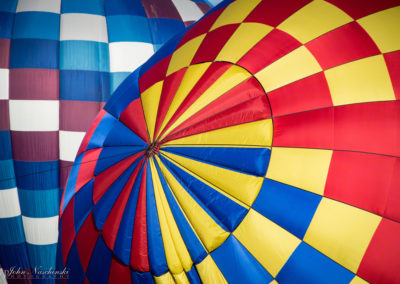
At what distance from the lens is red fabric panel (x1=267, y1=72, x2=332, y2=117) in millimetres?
1682

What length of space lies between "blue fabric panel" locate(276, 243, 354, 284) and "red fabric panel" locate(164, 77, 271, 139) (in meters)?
0.85

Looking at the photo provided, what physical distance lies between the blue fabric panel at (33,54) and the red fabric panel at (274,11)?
2.46 m

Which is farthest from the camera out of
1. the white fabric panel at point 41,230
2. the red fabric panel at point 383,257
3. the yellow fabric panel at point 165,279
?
the white fabric panel at point 41,230

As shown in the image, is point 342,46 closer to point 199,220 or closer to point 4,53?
point 199,220

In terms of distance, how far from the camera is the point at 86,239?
216cm

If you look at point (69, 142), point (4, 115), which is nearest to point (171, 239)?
point (69, 142)

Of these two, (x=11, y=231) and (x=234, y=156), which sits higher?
(x=234, y=156)

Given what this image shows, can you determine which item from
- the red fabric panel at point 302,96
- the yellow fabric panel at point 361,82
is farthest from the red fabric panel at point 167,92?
the yellow fabric panel at point 361,82

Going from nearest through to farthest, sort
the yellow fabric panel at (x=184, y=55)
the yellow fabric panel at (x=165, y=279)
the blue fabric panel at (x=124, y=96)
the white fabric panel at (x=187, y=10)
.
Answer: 1. the yellow fabric panel at (x=165, y=279)
2. the yellow fabric panel at (x=184, y=55)
3. the blue fabric panel at (x=124, y=96)
4. the white fabric panel at (x=187, y=10)

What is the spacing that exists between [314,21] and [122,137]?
1.42 metres

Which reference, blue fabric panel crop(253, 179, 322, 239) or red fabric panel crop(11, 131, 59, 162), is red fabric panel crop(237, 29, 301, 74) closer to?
blue fabric panel crop(253, 179, 322, 239)

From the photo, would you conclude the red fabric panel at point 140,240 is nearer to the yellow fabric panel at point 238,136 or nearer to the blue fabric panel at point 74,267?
the yellow fabric panel at point 238,136

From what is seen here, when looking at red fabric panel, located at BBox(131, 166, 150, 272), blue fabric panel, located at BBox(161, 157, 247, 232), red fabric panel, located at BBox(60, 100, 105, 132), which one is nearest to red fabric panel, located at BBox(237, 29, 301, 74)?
blue fabric panel, located at BBox(161, 157, 247, 232)

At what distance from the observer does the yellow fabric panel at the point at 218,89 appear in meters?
1.88
